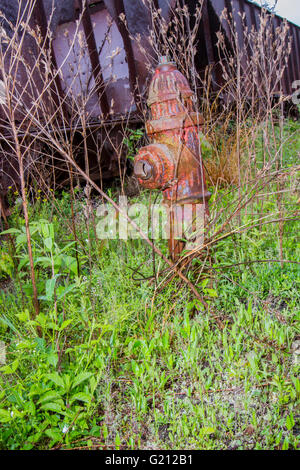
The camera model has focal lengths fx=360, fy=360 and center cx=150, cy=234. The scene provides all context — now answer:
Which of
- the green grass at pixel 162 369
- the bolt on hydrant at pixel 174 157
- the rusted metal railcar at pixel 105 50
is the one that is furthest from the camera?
the rusted metal railcar at pixel 105 50

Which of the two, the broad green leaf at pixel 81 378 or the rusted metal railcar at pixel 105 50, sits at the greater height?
the rusted metal railcar at pixel 105 50

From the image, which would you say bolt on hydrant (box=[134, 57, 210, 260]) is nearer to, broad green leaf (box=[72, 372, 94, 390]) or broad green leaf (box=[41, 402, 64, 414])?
broad green leaf (box=[72, 372, 94, 390])

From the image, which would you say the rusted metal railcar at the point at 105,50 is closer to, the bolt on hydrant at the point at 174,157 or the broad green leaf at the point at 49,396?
the bolt on hydrant at the point at 174,157

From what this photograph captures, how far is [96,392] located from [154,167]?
1.12m

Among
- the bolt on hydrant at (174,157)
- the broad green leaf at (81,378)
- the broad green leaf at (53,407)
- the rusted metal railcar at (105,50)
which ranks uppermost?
the rusted metal railcar at (105,50)

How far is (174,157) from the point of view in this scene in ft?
6.28

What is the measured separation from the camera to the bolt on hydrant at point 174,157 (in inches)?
74.9

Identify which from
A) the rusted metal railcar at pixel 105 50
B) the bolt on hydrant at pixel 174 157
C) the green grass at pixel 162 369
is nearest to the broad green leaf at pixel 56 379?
the green grass at pixel 162 369

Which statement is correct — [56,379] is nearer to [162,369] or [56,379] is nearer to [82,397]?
[82,397]

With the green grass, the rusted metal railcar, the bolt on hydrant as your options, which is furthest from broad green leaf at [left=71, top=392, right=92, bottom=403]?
the rusted metal railcar

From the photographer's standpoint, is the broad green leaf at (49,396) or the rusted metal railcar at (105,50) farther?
the rusted metal railcar at (105,50)

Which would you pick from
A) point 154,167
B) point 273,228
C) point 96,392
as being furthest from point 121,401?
point 273,228

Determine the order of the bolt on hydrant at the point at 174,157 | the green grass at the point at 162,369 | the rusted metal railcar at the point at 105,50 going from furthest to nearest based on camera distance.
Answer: the rusted metal railcar at the point at 105,50 < the bolt on hydrant at the point at 174,157 < the green grass at the point at 162,369

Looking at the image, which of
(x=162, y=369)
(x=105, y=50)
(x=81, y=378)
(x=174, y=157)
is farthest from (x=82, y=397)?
(x=105, y=50)
